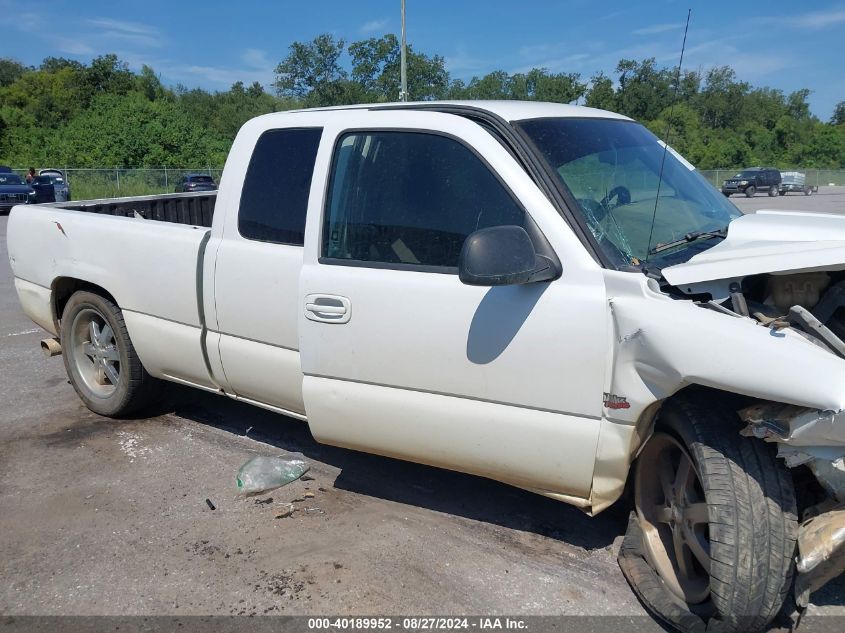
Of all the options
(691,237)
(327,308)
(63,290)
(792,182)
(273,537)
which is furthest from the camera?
(792,182)

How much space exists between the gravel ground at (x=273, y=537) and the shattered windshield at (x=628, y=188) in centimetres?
140

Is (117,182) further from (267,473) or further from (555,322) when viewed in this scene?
(555,322)

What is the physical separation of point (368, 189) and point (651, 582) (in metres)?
2.10

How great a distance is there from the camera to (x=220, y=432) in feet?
16.4

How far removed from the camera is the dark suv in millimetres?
43719

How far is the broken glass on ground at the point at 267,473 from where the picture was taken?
161 inches

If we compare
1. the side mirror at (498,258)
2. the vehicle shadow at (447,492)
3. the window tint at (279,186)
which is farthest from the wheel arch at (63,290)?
the side mirror at (498,258)

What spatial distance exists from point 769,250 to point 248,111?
2696 inches

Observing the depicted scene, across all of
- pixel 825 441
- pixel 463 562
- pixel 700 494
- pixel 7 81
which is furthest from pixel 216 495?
pixel 7 81

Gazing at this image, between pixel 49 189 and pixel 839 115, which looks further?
pixel 839 115

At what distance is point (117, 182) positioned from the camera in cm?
3475

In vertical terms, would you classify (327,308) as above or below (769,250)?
below

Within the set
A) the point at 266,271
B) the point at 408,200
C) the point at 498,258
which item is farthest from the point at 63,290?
the point at 498,258

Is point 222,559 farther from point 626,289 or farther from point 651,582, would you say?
point 626,289
